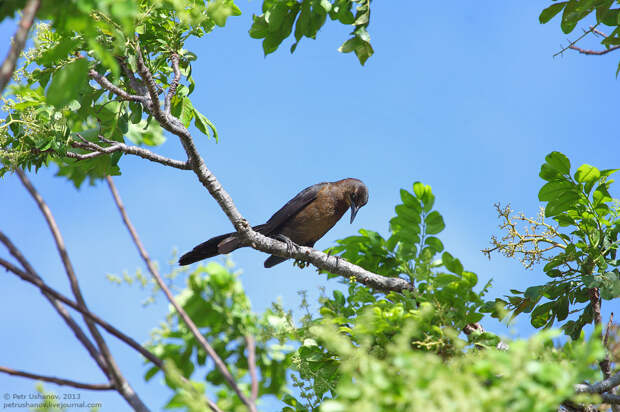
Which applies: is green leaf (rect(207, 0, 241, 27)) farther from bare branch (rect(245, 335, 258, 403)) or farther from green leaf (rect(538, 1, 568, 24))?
bare branch (rect(245, 335, 258, 403))

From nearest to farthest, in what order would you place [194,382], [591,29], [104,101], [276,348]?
1. [194,382]
2. [276,348]
3. [591,29]
4. [104,101]

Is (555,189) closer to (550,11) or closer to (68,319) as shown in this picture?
(550,11)

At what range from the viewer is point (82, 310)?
1648 mm

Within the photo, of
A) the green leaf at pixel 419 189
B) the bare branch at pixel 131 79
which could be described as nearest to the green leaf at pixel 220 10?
the bare branch at pixel 131 79

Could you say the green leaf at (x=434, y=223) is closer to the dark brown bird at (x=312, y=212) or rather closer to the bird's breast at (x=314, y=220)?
the dark brown bird at (x=312, y=212)

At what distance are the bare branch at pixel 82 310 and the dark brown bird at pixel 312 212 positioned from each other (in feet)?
15.2

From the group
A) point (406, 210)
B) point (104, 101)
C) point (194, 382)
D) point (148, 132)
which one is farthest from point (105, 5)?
point (148, 132)

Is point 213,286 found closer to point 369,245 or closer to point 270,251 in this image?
point 369,245

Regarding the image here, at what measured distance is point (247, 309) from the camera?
5.83ft

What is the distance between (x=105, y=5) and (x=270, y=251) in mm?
3534

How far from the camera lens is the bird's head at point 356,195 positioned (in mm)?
7191

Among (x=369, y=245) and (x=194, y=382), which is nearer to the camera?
(x=194, y=382)

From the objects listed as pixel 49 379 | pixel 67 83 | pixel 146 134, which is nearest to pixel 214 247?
pixel 146 134

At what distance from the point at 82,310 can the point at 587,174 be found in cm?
340
